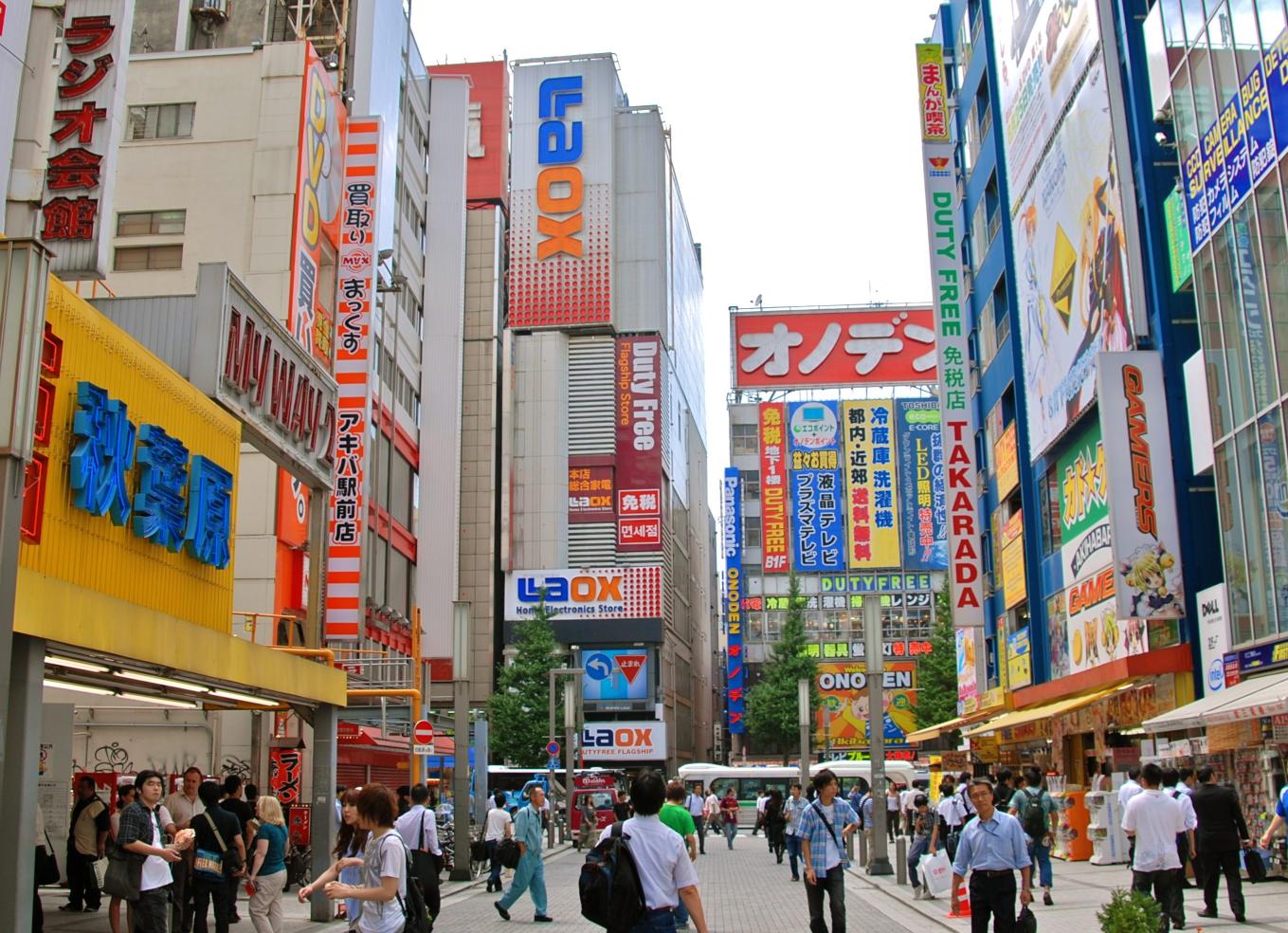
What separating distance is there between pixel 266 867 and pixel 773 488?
74459mm

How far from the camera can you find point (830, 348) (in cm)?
9206

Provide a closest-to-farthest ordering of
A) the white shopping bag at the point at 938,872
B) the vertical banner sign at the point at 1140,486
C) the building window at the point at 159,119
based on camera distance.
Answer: the white shopping bag at the point at 938,872
the vertical banner sign at the point at 1140,486
the building window at the point at 159,119

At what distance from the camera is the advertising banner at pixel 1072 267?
28078 millimetres

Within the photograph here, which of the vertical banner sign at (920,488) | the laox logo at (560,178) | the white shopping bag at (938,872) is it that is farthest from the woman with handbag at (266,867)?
the vertical banner sign at (920,488)

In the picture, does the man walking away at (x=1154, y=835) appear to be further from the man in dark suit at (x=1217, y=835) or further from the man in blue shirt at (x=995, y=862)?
the man in blue shirt at (x=995, y=862)

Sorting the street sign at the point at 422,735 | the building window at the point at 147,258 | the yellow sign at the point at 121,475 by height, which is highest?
the building window at the point at 147,258

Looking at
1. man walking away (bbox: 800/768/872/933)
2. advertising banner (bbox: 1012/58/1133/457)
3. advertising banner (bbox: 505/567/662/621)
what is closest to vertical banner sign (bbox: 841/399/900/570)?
advertising banner (bbox: 505/567/662/621)

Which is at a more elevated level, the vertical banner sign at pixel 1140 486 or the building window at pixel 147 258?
the building window at pixel 147 258

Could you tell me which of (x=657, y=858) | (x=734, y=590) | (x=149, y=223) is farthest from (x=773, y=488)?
(x=657, y=858)

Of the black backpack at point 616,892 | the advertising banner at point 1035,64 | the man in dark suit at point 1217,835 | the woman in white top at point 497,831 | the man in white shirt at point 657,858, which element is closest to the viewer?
the black backpack at point 616,892

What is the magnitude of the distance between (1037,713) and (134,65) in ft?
95.4

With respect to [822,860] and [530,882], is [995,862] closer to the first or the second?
[822,860]

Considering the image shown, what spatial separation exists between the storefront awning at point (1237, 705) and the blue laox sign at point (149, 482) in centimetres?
1297

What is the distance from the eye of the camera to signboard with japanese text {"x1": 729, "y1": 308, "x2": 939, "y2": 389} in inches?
3597
